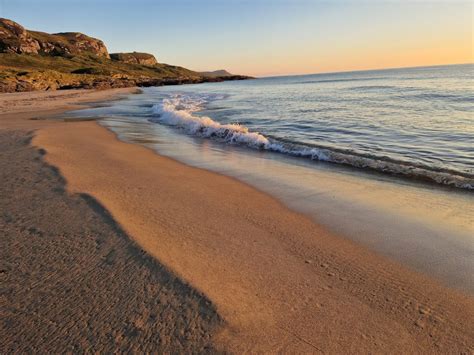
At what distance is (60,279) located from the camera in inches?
118

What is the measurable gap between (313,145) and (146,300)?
8.61 meters

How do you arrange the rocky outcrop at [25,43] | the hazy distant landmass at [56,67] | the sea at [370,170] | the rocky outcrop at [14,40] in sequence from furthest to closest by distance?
the rocky outcrop at [25,43] < the rocky outcrop at [14,40] < the hazy distant landmass at [56,67] < the sea at [370,170]

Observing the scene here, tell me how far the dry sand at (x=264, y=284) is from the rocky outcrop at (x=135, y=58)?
185m

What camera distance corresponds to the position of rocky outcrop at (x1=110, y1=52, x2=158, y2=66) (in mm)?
174375

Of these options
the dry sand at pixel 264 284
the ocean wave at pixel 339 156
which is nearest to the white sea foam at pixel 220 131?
the ocean wave at pixel 339 156

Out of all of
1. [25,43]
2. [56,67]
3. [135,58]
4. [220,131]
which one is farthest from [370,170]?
[135,58]

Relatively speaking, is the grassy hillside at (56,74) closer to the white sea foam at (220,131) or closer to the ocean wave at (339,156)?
the white sea foam at (220,131)

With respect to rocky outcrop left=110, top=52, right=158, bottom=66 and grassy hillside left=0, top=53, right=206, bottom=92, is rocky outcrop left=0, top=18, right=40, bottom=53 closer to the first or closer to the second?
grassy hillside left=0, top=53, right=206, bottom=92

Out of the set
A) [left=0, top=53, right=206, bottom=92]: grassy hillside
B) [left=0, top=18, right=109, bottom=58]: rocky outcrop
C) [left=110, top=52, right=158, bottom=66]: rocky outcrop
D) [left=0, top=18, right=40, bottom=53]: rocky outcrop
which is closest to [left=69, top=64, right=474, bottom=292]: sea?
[left=0, top=53, right=206, bottom=92]: grassy hillside

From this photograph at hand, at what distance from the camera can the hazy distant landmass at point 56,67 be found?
61531mm

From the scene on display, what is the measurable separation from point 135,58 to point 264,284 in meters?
194

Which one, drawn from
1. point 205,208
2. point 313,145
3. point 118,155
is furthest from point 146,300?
point 313,145

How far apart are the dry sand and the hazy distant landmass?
196ft

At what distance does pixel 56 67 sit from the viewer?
98.6m
